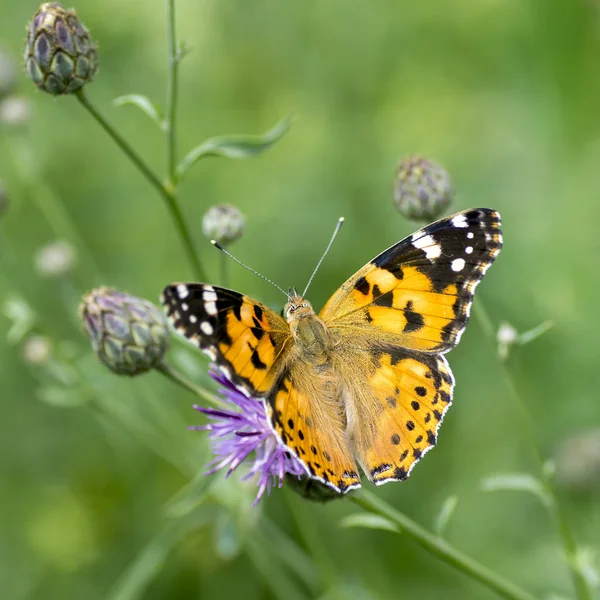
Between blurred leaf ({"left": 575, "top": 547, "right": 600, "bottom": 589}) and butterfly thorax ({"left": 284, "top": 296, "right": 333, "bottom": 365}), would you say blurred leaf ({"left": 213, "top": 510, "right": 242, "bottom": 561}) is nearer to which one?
butterfly thorax ({"left": 284, "top": 296, "right": 333, "bottom": 365})

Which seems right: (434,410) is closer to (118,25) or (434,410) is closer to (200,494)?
(200,494)

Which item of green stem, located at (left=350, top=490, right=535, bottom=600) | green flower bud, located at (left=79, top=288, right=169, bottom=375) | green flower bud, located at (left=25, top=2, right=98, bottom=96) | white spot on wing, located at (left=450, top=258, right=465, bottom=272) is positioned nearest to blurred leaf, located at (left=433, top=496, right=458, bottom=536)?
green stem, located at (left=350, top=490, right=535, bottom=600)

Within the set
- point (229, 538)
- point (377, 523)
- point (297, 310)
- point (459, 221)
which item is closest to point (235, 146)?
point (297, 310)

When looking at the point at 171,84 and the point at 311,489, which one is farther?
the point at 171,84

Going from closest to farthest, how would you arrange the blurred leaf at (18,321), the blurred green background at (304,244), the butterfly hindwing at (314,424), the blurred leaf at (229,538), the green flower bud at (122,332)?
the butterfly hindwing at (314,424)
the green flower bud at (122,332)
the blurred leaf at (229,538)
the blurred leaf at (18,321)
the blurred green background at (304,244)

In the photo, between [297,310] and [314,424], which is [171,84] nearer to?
[297,310]

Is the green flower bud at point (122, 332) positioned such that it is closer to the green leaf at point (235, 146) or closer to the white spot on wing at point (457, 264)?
the green leaf at point (235, 146)

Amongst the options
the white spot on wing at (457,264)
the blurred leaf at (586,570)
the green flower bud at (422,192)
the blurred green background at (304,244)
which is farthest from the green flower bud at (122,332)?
the blurred leaf at (586,570)
